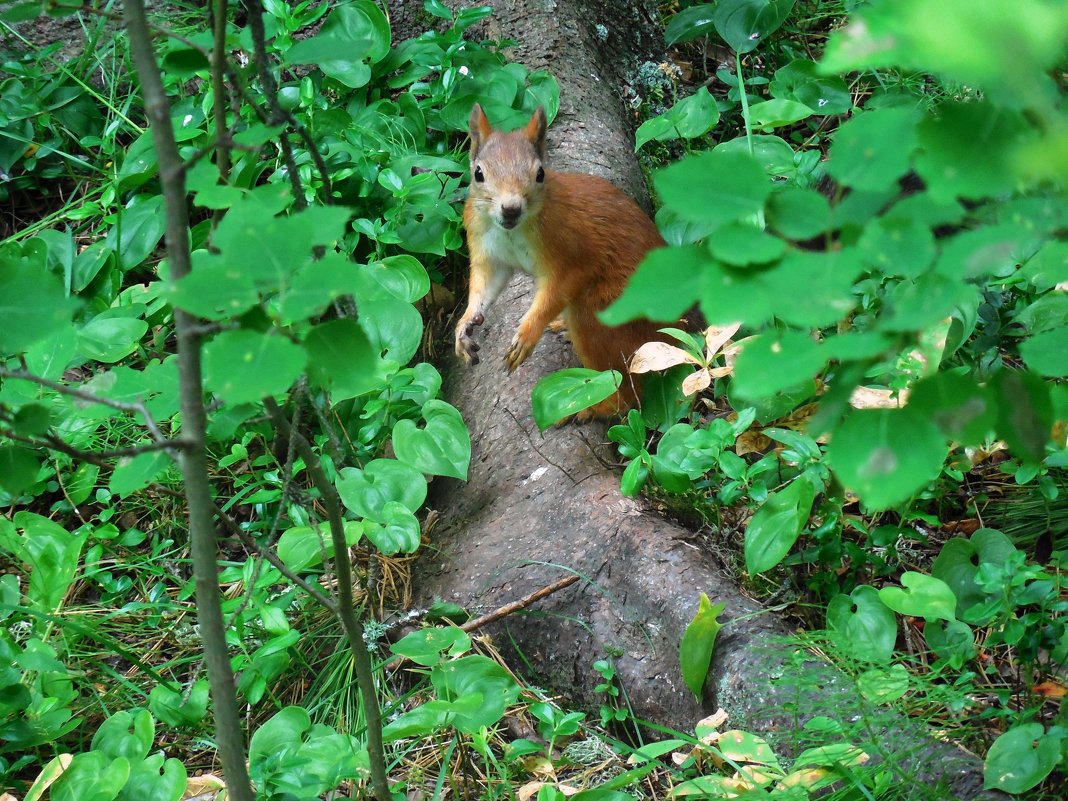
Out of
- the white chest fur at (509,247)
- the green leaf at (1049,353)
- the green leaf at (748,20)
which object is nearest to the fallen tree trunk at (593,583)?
the white chest fur at (509,247)

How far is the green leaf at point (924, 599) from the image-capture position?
188 centimetres

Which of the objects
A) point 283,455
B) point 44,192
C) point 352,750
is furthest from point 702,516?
point 44,192

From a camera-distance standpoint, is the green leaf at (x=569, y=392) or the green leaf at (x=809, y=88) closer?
the green leaf at (x=569, y=392)

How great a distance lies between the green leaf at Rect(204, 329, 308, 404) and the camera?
799 mm

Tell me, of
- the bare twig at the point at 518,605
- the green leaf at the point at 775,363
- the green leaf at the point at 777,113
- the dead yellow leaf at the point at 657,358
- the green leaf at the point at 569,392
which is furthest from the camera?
the green leaf at the point at 777,113

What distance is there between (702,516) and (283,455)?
1.39m

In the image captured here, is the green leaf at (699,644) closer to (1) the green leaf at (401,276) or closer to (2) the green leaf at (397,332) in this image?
(2) the green leaf at (397,332)

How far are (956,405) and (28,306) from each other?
898 millimetres

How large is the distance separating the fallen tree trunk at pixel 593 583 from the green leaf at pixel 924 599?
0.61 feet

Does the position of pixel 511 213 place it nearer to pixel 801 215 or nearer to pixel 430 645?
pixel 430 645

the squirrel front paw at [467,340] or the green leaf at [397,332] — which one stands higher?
the green leaf at [397,332]

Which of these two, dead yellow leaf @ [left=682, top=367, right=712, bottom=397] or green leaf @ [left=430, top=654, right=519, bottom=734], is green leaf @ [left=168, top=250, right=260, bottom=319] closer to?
green leaf @ [left=430, top=654, right=519, bottom=734]

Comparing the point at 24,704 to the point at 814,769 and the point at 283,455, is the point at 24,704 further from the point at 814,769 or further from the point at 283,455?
the point at 814,769

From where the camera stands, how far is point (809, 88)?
369 cm
